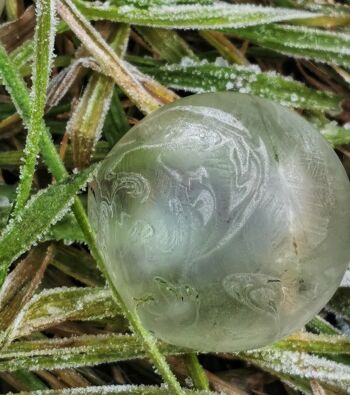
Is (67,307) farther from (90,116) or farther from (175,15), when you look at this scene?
(175,15)

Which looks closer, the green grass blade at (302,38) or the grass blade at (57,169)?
the grass blade at (57,169)

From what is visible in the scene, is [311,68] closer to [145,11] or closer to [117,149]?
[145,11]

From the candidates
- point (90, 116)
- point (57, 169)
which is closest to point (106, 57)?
point (90, 116)

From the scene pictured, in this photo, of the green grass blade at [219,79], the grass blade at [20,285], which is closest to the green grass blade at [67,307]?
the grass blade at [20,285]

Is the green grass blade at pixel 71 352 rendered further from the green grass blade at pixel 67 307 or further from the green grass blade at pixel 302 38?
the green grass blade at pixel 302 38

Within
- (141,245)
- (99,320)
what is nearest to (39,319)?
(99,320)
